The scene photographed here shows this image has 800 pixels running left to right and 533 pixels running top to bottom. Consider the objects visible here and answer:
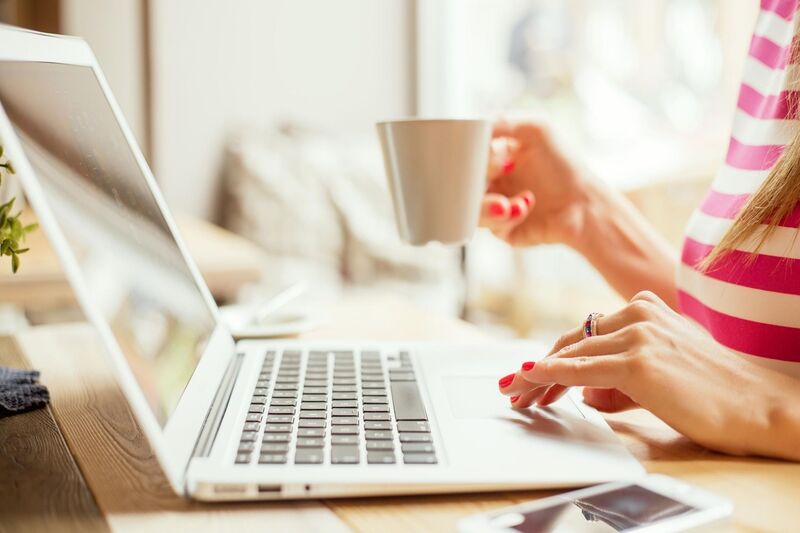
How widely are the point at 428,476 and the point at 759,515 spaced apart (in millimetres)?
182

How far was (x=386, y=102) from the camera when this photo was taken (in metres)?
3.33

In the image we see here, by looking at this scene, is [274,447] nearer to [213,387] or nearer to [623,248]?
[213,387]

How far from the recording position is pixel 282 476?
0.45 metres

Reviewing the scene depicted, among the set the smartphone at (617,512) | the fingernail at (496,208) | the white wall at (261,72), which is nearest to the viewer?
the smartphone at (617,512)

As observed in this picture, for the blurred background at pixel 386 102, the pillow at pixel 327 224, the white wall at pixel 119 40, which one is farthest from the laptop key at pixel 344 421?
the white wall at pixel 119 40

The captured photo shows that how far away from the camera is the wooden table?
0.44m

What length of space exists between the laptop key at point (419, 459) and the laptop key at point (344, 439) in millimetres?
35

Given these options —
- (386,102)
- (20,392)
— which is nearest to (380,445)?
(20,392)

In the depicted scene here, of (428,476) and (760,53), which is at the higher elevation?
(760,53)

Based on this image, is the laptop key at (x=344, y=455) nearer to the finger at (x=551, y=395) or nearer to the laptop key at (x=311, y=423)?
the laptop key at (x=311, y=423)

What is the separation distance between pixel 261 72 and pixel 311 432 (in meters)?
2.69

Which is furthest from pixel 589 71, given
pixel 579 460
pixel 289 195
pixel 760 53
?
pixel 579 460

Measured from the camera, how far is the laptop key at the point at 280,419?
1.73 feet

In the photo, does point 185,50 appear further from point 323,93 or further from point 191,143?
point 323,93
